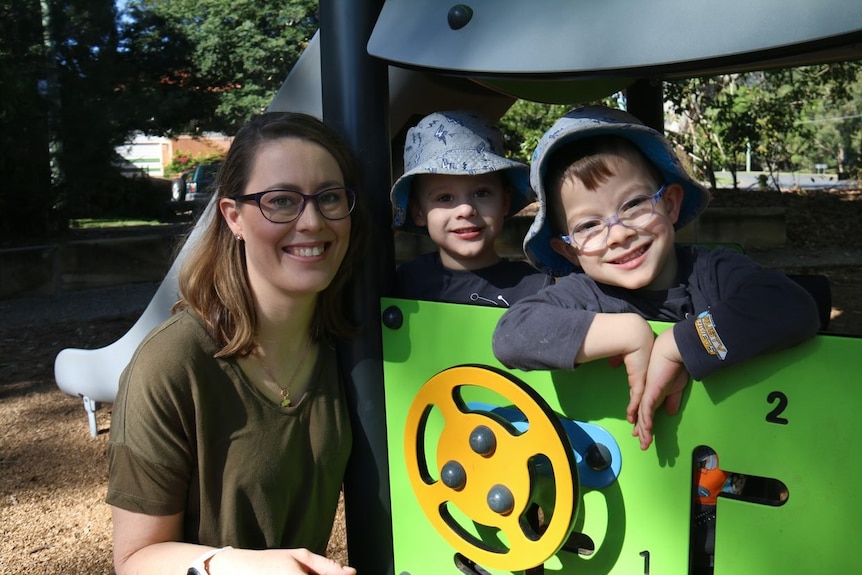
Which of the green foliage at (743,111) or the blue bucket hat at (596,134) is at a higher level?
the green foliage at (743,111)

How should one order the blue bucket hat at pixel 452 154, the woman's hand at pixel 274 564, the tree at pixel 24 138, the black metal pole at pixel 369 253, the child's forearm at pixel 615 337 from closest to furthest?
the child's forearm at pixel 615 337 → the woman's hand at pixel 274 564 → the black metal pole at pixel 369 253 → the blue bucket hat at pixel 452 154 → the tree at pixel 24 138

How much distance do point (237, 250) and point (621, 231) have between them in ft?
2.25

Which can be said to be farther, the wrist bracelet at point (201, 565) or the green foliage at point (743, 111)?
the green foliage at point (743, 111)

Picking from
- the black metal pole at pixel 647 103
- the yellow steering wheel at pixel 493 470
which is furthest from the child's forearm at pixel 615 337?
the black metal pole at pixel 647 103

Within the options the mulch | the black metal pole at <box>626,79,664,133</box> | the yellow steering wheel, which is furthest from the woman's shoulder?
the black metal pole at <box>626,79,664,133</box>

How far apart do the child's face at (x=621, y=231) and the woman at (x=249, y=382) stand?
1.35 ft

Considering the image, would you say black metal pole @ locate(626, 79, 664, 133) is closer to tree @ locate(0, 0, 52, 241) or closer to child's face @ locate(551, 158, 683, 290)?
child's face @ locate(551, 158, 683, 290)

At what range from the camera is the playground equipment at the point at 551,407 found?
3.31 feet

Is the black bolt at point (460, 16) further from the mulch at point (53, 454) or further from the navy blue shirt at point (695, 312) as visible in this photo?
the mulch at point (53, 454)

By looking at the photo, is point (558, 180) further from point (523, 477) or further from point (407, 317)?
point (523, 477)

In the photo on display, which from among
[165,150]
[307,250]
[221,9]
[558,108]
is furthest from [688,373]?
[165,150]

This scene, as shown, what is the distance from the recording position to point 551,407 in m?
1.25

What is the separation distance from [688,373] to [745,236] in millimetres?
7313

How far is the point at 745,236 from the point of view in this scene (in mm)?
7820
